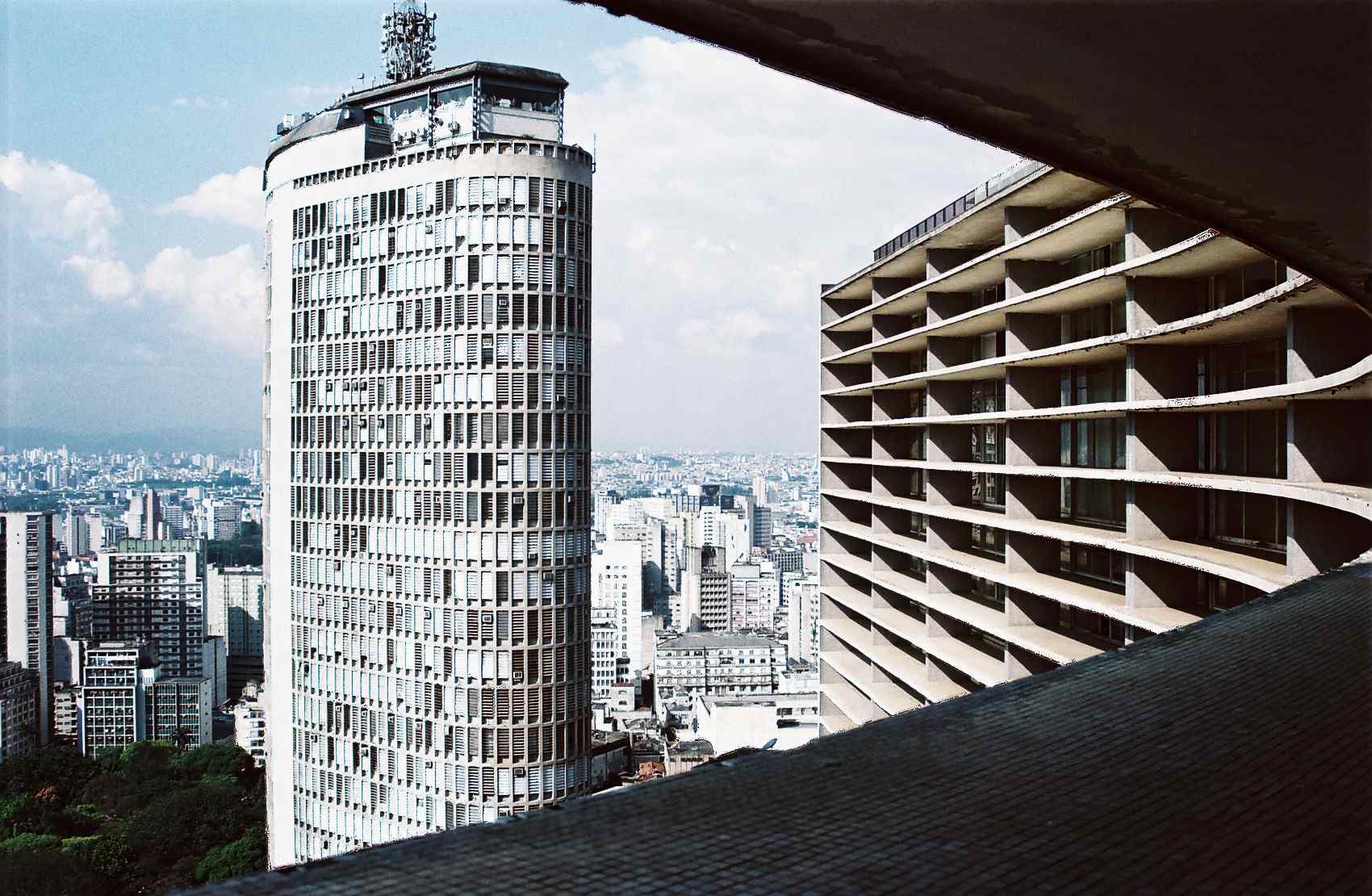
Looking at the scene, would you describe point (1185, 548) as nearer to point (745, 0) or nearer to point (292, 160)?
point (745, 0)

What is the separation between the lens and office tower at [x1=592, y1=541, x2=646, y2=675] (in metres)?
130

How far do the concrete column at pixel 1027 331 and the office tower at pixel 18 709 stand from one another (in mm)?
70881

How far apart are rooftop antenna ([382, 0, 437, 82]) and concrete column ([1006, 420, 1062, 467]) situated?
92.6 feet

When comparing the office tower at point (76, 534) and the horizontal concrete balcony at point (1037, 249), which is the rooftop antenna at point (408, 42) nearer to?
the horizontal concrete balcony at point (1037, 249)

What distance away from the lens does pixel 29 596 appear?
7469cm

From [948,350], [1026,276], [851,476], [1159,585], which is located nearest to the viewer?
[1159,585]

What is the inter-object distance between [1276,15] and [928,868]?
3588 millimetres

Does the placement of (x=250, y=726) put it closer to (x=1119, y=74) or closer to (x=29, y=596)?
(x=29, y=596)

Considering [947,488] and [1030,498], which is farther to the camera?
[947,488]

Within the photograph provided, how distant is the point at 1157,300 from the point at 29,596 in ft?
266

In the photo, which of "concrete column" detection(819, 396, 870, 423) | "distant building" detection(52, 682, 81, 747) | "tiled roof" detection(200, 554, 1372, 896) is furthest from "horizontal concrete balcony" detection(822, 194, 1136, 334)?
"distant building" detection(52, 682, 81, 747)

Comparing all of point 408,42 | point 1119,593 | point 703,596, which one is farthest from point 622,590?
point 1119,593

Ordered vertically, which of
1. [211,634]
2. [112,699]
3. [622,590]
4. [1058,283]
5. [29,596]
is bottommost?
[112,699]

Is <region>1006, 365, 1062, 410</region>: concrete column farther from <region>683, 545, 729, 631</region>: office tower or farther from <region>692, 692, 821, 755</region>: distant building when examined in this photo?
<region>683, 545, 729, 631</region>: office tower
